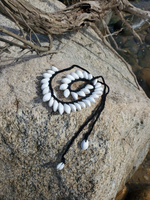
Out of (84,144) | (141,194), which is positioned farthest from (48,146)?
(141,194)

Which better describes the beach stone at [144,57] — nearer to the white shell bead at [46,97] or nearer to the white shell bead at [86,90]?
the white shell bead at [86,90]

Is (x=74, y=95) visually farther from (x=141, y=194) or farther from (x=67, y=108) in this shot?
(x=141, y=194)

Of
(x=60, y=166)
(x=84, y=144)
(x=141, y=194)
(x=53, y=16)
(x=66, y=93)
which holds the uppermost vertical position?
(x=53, y=16)

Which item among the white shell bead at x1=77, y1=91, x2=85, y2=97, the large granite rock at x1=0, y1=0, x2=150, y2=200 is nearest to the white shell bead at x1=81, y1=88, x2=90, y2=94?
the white shell bead at x1=77, y1=91, x2=85, y2=97

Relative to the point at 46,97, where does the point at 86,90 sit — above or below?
above

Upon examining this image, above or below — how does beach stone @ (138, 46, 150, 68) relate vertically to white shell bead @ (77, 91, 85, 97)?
above

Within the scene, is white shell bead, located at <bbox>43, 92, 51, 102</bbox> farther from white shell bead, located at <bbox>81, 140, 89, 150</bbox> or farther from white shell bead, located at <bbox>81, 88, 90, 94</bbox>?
white shell bead, located at <bbox>81, 140, 89, 150</bbox>

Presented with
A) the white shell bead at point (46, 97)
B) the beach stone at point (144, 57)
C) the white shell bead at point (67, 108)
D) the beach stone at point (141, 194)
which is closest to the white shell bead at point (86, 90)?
the white shell bead at point (67, 108)

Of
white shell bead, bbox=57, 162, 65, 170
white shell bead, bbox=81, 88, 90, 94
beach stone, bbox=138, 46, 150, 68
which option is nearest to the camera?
white shell bead, bbox=57, 162, 65, 170

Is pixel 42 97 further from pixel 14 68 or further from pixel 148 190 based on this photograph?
pixel 148 190

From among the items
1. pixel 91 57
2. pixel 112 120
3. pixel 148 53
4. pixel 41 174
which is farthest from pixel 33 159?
pixel 148 53

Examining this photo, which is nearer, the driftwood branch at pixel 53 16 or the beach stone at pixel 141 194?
the driftwood branch at pixel 53 16
